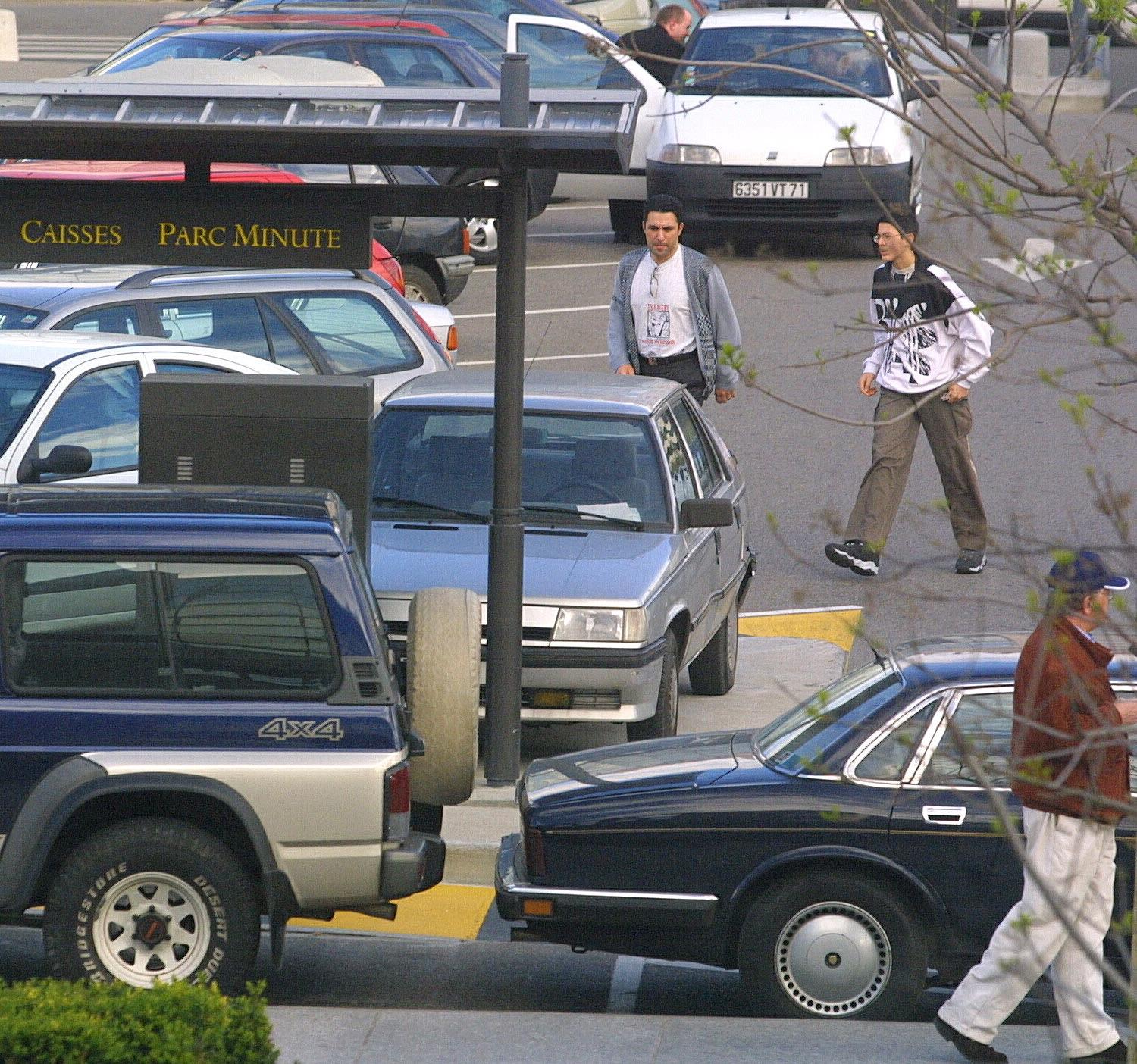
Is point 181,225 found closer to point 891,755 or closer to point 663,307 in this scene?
point 663,307

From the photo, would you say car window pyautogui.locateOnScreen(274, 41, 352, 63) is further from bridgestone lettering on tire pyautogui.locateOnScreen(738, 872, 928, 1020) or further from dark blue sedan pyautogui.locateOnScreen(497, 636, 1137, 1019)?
bridgestone lettering on tire pyautogui.locateOnScreen(738, 872, 928, 1020)

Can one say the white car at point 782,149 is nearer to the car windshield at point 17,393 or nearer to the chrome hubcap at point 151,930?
the car windshield at point 17,393

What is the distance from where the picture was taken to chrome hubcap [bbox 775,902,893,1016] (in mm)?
6695

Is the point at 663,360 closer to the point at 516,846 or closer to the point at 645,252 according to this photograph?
the point at 645,252

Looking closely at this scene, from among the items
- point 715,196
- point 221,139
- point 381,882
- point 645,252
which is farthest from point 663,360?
point 715,196

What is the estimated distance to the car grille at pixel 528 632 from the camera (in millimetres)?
9055

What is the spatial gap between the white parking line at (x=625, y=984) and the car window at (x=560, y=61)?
14.4m

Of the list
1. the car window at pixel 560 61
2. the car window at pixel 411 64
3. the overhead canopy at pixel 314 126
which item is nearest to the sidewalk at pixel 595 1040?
the overhead canopy at pixel 314 126

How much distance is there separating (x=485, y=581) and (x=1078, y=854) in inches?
150

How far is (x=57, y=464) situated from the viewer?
30.5 ft

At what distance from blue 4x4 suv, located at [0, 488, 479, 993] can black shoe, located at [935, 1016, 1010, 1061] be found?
5.62 ft

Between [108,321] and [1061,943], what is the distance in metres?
7.32

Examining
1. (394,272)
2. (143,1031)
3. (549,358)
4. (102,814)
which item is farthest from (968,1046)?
(549,358)

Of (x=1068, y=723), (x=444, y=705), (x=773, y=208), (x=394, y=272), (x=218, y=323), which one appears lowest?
(x=773, y=208)
